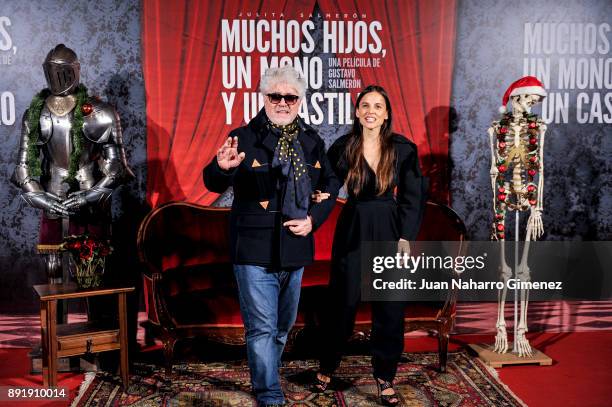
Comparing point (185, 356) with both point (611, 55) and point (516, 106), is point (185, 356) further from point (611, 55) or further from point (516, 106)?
point (611, 55)

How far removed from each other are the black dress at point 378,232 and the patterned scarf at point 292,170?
0.44m

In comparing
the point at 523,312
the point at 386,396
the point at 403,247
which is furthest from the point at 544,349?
the point at 403,247

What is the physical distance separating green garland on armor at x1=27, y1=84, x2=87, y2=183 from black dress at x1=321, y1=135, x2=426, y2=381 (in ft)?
5.72

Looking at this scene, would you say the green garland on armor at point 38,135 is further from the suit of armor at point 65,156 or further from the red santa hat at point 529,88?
the red santa hat at point 529,88

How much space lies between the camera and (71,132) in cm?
394

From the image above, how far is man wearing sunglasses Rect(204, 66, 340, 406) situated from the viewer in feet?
9.21

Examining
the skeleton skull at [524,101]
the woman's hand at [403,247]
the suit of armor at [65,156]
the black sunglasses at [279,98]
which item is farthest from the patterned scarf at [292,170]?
the skeleton skull at [524,101]

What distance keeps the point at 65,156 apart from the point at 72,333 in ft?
3.77

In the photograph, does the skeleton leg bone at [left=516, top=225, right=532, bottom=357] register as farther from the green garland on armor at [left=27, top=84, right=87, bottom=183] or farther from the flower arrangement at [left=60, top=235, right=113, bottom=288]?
the green garland on armor at [left=27, top=84, right=87, bottom=183]

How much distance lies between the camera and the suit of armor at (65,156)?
3.86 metres

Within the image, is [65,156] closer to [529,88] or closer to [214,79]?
[214,79]

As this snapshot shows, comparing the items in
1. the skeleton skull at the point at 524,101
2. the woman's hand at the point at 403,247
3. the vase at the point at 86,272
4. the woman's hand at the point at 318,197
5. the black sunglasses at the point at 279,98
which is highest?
the skeleton skull at the point at 524,101

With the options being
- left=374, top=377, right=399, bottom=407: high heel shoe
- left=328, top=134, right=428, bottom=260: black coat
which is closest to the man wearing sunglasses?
left=328, top=134, right=428, bottom=260: black coat

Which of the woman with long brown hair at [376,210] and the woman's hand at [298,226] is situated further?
the woman with long brown hair at [376,210]
